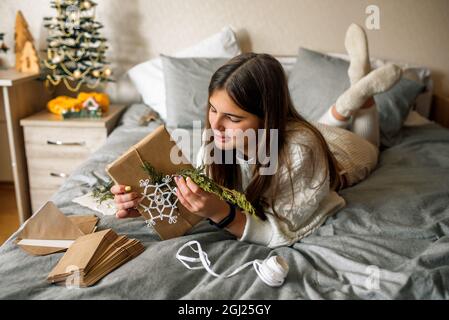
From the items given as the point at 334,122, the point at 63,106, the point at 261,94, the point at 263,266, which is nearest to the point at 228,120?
the point at 261,94

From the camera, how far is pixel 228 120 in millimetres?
937

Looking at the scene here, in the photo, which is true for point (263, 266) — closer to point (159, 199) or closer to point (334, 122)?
point (159, 199)

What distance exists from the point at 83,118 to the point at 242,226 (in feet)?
4.04

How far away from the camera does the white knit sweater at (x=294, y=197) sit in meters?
0.97

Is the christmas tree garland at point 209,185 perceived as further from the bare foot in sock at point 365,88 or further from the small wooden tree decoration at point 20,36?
the small wooden tree decoration at point 20,36

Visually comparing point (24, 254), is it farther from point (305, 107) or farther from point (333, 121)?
point (305, 107)

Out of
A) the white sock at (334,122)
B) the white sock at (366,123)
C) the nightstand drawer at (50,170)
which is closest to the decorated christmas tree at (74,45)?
Answer: the nightstand drawer at (50,170)

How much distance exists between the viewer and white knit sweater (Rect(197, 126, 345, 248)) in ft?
3.17

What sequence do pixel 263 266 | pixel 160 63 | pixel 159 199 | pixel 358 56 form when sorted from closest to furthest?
pixel 263 266
pixel 159 199
pixel 358 56
pixel 160 63

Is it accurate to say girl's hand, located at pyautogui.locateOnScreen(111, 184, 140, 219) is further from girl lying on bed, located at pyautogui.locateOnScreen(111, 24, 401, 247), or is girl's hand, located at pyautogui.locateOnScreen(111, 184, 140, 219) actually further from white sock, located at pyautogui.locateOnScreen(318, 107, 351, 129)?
white sock, located at pyautogui.locateOnScreen(318, 107, 351, 129)

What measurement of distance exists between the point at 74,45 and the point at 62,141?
45cm

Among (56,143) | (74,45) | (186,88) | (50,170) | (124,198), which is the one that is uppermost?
(74,45)

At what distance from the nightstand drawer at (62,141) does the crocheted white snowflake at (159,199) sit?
106cm
